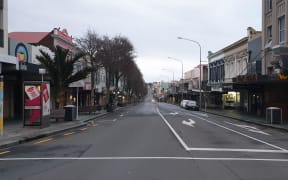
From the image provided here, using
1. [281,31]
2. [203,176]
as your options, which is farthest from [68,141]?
[281,31]

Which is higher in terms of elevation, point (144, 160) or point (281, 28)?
point (281, 28)

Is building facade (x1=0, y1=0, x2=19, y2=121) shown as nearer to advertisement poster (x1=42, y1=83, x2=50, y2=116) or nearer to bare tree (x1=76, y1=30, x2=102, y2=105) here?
advertisement poster (x1=42, y1=83, x2=50, y2=116)

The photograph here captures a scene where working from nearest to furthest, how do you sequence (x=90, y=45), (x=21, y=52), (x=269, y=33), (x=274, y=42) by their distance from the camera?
(x=21, y=52)
(x=274, y=42)
(x=269, y=33)
(x=90, y=45)

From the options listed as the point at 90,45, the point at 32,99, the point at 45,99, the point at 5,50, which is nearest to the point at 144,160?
the point at 32,99

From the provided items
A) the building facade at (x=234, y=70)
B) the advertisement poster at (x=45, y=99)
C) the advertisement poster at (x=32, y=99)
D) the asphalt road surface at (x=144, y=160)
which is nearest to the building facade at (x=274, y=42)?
the building facade at (x=234, y=70)

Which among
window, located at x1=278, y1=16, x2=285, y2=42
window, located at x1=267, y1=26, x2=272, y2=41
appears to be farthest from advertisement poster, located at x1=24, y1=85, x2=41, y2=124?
window, located at x1=267, y1=26, x2=272, y2=41

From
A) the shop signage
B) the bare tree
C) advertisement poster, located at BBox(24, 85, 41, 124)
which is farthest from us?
the bare tree

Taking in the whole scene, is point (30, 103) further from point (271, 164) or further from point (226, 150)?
point (271, 164)

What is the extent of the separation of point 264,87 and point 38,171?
35.3m

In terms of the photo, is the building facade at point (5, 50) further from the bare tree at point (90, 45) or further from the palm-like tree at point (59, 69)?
the bare tree at point (90, 45)

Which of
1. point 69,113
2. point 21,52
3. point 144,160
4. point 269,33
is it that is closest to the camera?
point 144,160

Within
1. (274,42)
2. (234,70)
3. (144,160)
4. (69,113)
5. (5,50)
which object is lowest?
(144,160)

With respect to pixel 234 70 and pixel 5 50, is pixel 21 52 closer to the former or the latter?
pixel 5 50

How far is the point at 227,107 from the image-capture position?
65188mm
